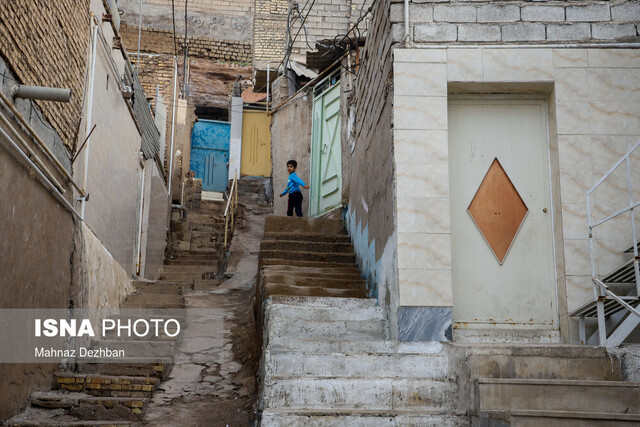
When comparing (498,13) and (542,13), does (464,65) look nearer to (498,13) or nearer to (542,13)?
(498,13)

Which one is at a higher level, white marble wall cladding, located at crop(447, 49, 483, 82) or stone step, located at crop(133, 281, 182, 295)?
white marble wall cladding, located at crop(447, 49, 483, 82)

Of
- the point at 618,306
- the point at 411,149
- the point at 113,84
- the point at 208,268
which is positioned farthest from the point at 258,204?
the point at 618,306

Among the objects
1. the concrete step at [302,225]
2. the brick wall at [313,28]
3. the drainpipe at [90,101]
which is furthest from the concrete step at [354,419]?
the brick wall at [313,28]

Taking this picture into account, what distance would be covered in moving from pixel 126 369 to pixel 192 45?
2157 centimetres

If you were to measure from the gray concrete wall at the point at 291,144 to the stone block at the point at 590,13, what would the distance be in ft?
26.4

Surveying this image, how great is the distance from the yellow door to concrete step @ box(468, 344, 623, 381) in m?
14.7

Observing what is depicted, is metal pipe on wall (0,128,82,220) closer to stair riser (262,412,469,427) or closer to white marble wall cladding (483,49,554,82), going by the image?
stair riser (262,412,469,427)

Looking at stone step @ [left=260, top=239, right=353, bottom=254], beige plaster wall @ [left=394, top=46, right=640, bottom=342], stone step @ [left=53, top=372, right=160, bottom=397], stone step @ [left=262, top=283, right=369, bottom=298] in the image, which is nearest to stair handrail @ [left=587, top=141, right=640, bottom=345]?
beige plaster wall @ [left=394, top=46, right=640, bottom=342]

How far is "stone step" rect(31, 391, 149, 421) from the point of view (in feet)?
17.8

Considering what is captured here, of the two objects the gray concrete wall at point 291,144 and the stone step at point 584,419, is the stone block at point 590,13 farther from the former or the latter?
the gray concrete wall at point 291,144

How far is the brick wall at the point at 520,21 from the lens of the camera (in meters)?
6.15

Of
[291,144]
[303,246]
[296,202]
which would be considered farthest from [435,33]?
[291,144]

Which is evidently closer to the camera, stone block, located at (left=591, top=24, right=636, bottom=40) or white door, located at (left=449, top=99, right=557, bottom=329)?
white door, located at (left=449, top=99, right=557, bottom=329)

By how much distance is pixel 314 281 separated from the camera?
7.79m
